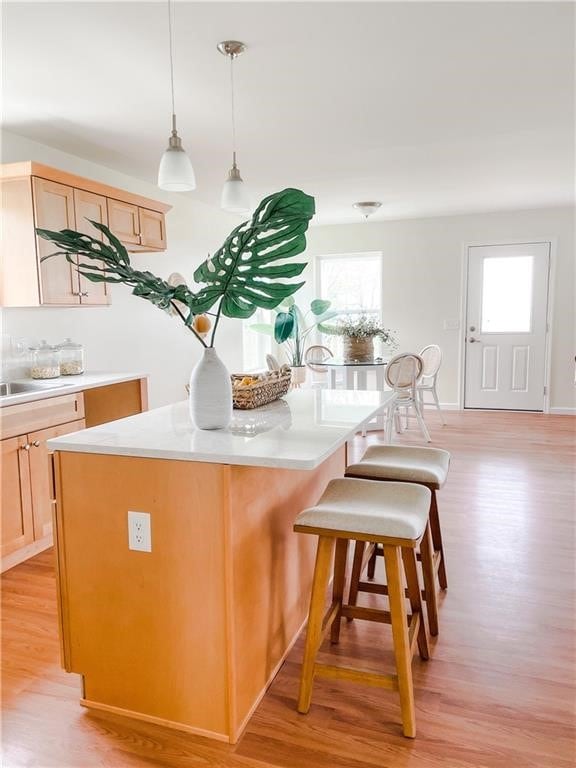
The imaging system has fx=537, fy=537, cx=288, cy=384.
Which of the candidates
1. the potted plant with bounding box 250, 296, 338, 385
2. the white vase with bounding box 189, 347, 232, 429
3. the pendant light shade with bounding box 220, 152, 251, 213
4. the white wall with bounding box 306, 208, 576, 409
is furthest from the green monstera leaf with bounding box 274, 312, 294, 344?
the white vase with bounding box 189, 347, 232, 429

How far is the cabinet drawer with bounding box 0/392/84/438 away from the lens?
2.70 m

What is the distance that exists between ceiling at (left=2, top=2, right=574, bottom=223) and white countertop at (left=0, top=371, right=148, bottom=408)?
1.57 metres

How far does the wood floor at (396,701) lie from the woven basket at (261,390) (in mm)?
983

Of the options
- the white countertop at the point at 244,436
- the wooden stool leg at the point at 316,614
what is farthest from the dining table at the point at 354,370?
the wooden stool leg at the point at 316,614

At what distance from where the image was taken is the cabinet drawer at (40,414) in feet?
8.86

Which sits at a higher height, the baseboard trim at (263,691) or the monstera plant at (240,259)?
the monstera plant at (240,259)

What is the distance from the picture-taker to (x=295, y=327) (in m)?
6.70

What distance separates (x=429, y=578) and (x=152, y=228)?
330cm

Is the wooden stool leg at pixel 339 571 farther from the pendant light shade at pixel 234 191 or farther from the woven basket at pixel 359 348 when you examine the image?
the woven basket at pixel 359 348

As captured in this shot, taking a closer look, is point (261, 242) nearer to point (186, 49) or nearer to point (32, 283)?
point (186, 49)

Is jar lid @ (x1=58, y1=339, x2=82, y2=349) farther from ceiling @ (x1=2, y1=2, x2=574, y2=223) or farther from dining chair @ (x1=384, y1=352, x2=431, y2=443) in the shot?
dining chair @ (x1=384, y1=352, x2=431, y2=443)

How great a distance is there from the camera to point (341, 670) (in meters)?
1.72

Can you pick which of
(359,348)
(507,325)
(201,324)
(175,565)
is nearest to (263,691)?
(175,565)

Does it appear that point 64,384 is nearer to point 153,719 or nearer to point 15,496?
point 15,496
